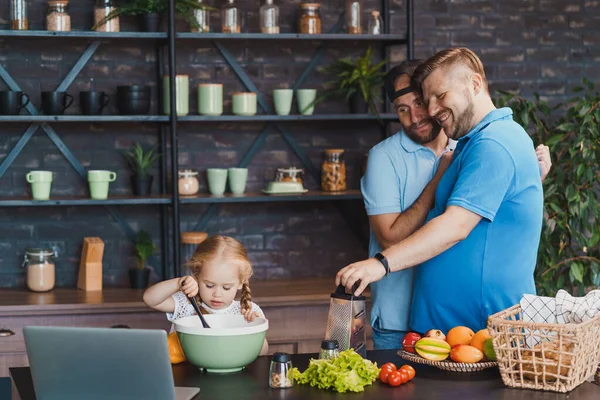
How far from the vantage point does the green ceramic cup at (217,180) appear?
14.5ft

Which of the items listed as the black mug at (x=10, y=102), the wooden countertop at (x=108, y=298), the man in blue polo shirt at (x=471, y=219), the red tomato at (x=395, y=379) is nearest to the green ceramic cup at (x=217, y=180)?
the wooden countertop at (x=108, y=298)

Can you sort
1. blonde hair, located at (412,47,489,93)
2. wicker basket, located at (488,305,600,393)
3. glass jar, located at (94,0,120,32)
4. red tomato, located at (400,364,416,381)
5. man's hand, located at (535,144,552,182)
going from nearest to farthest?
wicker basket, located at (488,305,600,393) → red tomato, located at (400,364,416,381) → blonde hair, located at (412,47,489,93) → man's hand, located at (535,144,552,182) → glass jar, located at (94,0,120,32)

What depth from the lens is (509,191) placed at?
253cm

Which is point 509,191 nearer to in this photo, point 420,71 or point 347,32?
point 420,71

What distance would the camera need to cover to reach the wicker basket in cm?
206

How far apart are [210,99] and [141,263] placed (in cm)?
85

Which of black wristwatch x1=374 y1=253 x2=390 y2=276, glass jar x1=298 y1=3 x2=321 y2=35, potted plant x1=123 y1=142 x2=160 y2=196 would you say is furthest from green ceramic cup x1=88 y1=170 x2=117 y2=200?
black wristwatch x1=374 y1=253 x2=390 y2=276

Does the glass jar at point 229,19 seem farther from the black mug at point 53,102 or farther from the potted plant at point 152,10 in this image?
the black mug at point 53,102

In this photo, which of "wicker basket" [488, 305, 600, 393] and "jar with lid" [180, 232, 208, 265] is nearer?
"wicker basket" [488, 305, 600, 393]

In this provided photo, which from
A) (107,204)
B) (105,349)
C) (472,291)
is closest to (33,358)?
(105,349)

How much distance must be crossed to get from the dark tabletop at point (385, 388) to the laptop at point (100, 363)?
166 mm

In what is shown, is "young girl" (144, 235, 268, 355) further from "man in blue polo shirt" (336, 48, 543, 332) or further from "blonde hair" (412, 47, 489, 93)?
"blonde hair" (412, 47, 489, 93)

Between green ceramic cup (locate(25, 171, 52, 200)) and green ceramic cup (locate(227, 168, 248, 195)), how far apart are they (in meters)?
0.85

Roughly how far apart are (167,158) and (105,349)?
273 cm
